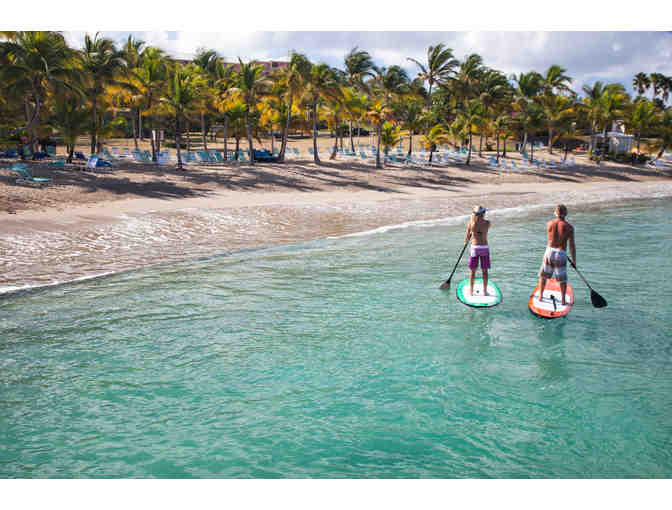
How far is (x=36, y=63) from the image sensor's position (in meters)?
23.2

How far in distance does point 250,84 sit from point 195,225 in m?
17.5

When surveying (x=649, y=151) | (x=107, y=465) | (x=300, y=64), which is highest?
(x=300, y=64)

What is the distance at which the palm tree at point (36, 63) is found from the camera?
22875mm

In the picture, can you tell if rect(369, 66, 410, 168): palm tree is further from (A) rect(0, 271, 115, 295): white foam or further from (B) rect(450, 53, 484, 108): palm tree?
(A) rect(0, 271, 115, 295): white foam

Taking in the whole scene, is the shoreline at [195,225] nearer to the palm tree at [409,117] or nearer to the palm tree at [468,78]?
the palm tree at [409,117]

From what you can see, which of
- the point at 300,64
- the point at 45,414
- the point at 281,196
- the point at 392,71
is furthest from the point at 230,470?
the point at 392,71

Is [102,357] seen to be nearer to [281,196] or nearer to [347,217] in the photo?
[347,217]

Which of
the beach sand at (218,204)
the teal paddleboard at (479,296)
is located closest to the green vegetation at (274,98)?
the beach sand at (218,204)

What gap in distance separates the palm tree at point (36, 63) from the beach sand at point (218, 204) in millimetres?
3860

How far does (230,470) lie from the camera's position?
15.6 ft

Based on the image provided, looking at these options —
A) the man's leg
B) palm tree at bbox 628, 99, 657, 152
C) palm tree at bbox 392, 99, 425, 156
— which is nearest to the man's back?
the man's leg

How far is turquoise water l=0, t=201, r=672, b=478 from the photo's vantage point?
492 centimetres

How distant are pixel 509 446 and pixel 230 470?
8.86ft

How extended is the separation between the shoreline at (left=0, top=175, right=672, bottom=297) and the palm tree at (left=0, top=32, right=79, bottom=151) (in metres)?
8.88
